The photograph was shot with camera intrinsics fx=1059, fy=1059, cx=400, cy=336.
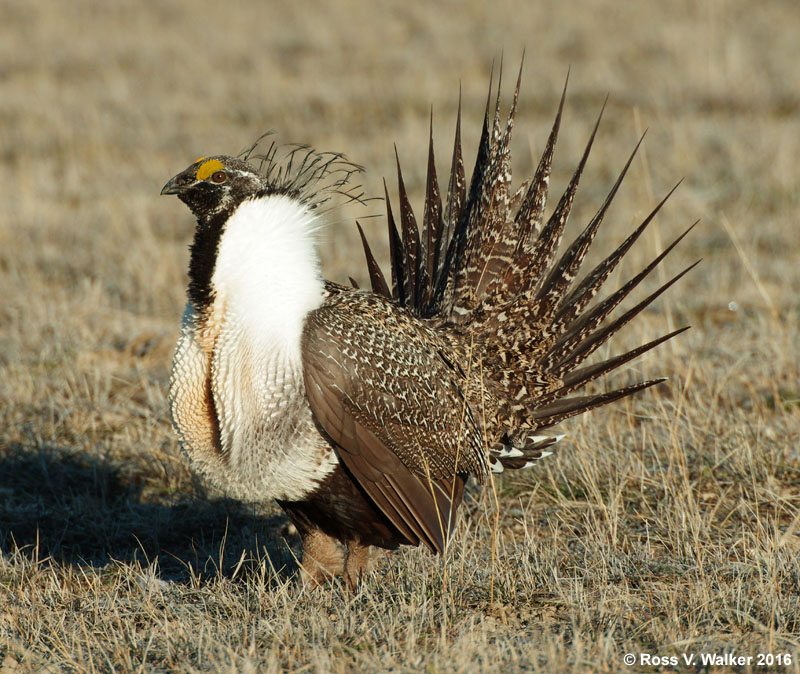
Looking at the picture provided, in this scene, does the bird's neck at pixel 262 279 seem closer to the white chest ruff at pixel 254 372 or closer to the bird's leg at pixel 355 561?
the white chest ruff at pixel 254 372

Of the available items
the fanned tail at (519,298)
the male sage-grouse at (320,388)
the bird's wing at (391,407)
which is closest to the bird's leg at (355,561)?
the male sage-grouse at (320,388)

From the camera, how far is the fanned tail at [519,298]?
11.0 feet

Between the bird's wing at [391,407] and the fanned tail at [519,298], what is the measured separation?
0.30 m

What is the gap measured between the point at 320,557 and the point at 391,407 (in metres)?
0.55

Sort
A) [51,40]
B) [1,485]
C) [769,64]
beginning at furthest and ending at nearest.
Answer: [51,40], [769,64], [1,485]

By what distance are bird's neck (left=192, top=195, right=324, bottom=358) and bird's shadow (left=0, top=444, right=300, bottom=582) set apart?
87 centimetres

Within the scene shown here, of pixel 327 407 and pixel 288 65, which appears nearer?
pixel 327 407

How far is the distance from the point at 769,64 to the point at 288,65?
501 centimetres

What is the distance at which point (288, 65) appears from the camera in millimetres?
11641

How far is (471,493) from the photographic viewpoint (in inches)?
148

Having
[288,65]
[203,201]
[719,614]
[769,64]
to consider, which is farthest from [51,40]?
[719,614]

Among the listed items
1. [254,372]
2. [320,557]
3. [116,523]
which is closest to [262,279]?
[254,372]

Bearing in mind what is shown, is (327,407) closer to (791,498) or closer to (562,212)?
(562,212)

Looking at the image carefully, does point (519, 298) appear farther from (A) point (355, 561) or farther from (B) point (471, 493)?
(A) point (355, 561)
